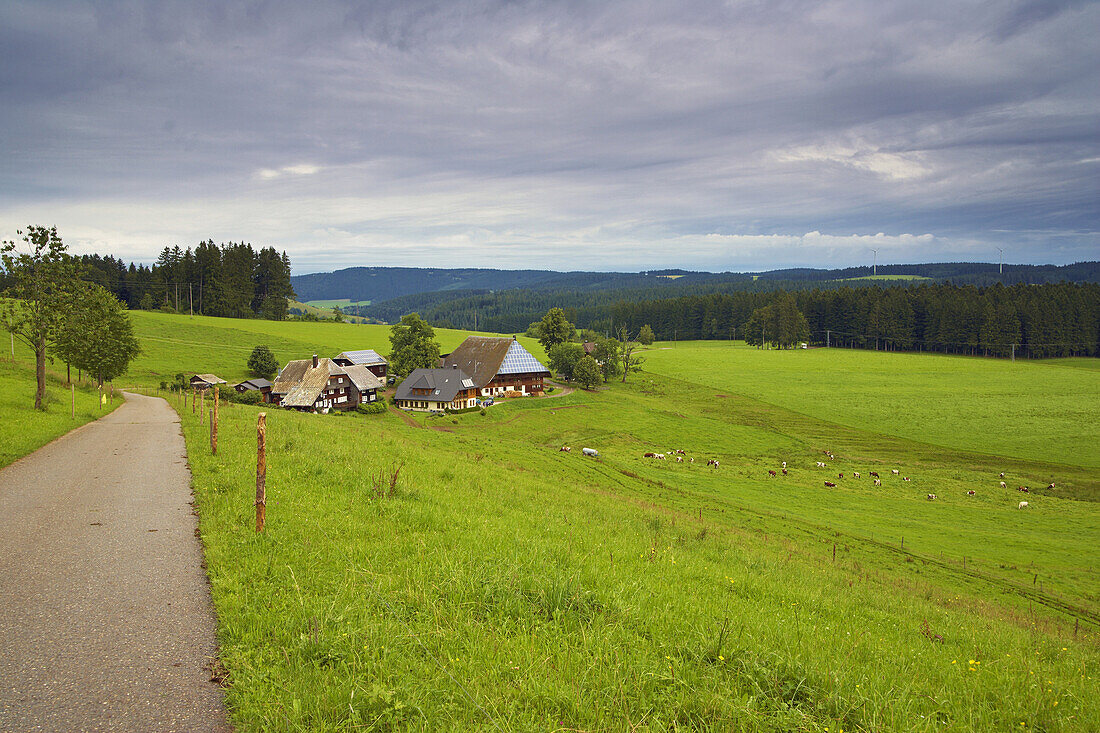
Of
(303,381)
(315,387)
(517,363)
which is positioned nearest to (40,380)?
(315,387)

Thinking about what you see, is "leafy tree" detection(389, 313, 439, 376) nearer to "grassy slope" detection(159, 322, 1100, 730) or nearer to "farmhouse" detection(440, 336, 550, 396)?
"farmhouse" detection(440, 336, 550, 396)

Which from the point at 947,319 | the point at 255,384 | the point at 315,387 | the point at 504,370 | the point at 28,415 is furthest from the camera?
the point at 947,319

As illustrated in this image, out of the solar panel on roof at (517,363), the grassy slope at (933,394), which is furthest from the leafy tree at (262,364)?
the grassy slope at (933,394)

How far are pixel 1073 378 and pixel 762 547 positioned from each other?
94487 mm

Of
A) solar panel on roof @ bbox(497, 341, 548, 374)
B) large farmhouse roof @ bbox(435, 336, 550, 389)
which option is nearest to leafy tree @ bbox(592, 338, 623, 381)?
large farmhouse roof @ bbox(435, 336, 550, 389)

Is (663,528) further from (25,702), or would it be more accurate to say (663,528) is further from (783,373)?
(783,373)

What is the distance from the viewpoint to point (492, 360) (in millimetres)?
81688

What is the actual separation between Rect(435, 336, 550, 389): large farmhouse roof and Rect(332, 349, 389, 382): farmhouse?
10498mm

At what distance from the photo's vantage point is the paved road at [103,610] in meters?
4.97

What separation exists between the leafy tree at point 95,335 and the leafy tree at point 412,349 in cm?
3503

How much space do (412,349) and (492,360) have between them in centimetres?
1286

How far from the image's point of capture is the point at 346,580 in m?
7.27

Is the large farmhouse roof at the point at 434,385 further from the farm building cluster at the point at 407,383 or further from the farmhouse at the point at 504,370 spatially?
the farmhouse at the point at 504,370

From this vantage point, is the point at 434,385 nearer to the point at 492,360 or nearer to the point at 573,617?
the point at 492,360
